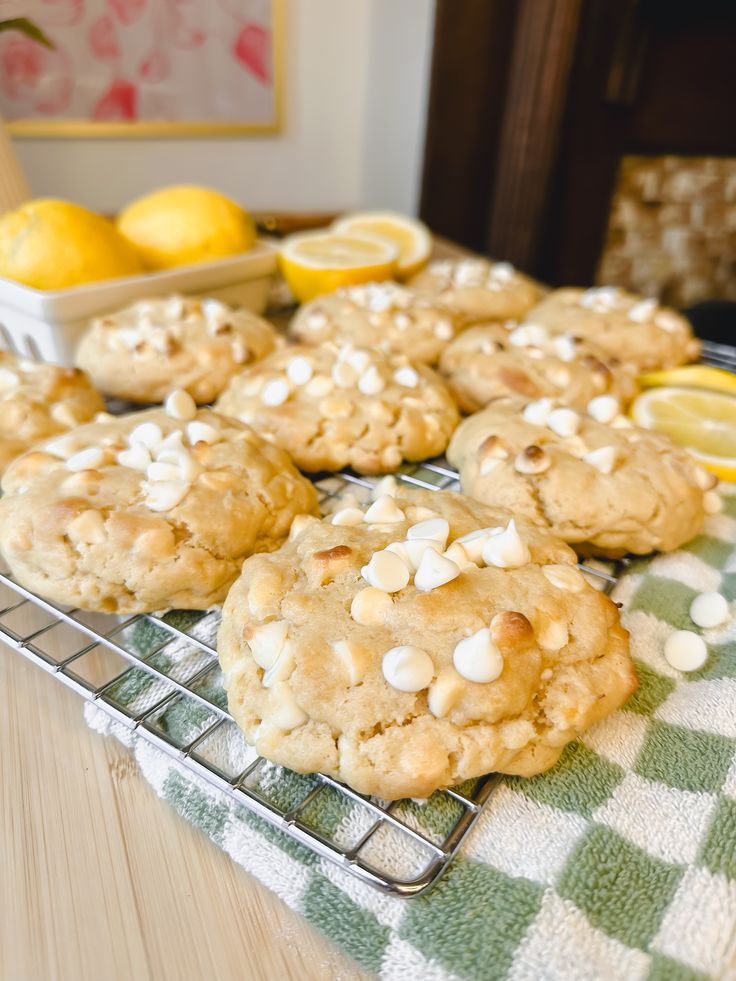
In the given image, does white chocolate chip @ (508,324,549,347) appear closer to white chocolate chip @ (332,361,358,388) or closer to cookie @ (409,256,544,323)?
cookie @ (409,256,544,323)

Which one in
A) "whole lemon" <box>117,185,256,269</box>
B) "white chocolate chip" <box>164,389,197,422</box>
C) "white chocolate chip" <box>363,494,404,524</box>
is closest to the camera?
"white chocolate chip" <box>363,494,404,524</box>

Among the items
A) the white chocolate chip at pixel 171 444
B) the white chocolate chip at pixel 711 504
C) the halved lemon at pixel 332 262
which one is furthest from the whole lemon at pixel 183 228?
the white chocolate chip at pixel 711 504

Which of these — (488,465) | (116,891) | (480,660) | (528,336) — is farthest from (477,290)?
(116,891)

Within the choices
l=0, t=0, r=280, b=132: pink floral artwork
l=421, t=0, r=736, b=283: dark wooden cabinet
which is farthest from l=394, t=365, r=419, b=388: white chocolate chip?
l=421, t=0, r=736, b=283: dark wooden cabinet

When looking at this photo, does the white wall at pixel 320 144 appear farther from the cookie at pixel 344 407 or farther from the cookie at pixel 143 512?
the cookie at pixel 143 512

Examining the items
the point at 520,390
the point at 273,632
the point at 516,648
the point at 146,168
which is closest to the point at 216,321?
the point at 520,390
